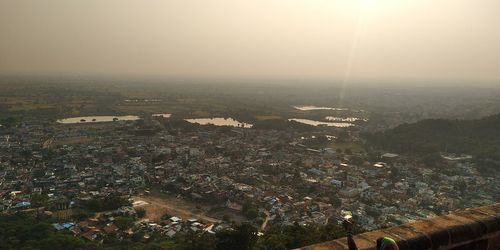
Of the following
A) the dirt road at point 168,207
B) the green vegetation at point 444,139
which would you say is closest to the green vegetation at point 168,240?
the dirt road at point 168,207

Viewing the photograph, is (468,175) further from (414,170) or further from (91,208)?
(91,208)

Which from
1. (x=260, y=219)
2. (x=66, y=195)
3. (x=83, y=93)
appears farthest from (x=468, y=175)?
(x=83, y=93)

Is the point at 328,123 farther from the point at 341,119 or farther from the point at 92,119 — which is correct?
the point at 92,119

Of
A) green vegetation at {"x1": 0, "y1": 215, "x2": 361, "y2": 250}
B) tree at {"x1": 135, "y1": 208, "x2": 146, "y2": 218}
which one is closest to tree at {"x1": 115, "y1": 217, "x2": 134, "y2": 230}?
green vegetation at {"x1": 0, "y1": 215, "x2": 361, "y2": 250}

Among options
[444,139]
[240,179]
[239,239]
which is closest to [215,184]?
[240,179]

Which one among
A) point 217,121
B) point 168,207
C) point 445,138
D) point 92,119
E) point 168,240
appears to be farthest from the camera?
point 217,121

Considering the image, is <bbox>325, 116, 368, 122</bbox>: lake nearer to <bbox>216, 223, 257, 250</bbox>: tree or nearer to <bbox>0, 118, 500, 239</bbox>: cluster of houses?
<bbox>0, 118, 500, 239</bbox>: cluster of houses

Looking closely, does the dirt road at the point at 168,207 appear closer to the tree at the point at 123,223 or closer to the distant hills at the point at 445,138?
the tree at the point at 123,223

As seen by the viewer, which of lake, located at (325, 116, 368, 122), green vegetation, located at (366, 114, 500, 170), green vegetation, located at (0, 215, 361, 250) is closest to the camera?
green vegetation, located at (0, 215, 361, 250)

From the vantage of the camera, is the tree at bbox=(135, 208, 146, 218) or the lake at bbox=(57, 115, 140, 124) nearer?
the tree at bbox=(135, 208, 146, 218)

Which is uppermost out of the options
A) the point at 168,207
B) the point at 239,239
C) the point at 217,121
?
the point at 239,239
